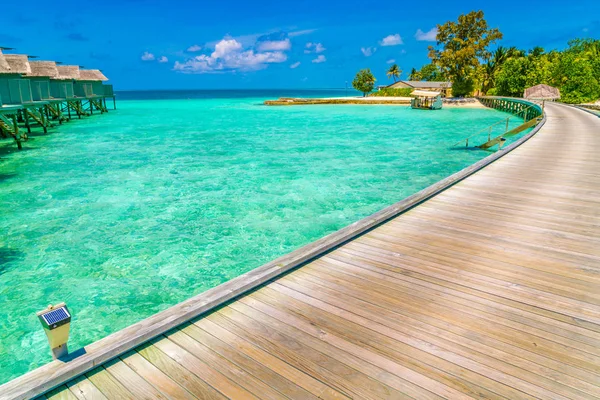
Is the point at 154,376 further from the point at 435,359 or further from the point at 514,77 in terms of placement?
the point at 514,77

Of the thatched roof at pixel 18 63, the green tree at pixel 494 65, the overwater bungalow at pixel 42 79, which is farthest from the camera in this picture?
the green tree at pixel 494 65

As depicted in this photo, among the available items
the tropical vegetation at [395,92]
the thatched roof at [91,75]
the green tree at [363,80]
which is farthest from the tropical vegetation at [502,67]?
the thatched roof at [91,75]

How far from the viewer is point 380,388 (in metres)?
3.13

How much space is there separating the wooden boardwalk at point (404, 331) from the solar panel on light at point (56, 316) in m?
0.55

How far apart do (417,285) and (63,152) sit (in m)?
26.0

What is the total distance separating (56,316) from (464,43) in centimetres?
7357

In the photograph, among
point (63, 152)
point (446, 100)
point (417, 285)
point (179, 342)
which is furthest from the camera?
point (446, 100)

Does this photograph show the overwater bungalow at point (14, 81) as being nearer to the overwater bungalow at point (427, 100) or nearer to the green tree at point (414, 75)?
the overwater bungalow at point (427, 100)

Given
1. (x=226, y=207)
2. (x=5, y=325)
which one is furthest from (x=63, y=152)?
(x=5, y=325)

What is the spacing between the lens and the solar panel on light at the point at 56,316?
3138mm

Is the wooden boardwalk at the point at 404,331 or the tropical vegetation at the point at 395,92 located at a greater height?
the tropical vegetation at the point at 395,92

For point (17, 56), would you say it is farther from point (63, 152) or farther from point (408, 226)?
point (408, 226)

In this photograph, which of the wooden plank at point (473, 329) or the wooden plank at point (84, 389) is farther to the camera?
the wooden plank at point (473, 329)

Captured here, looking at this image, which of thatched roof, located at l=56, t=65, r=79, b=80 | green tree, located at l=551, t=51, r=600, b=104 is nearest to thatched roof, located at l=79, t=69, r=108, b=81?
thatched roof, located at l=56, t=65, r=79, b=80
